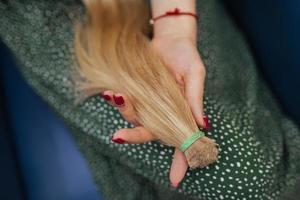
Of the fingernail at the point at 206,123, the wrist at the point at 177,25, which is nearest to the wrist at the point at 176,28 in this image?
the wrist at the point at 177,25

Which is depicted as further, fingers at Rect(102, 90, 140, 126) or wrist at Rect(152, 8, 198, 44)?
wrist at Rect(152, 8, 198, 44)

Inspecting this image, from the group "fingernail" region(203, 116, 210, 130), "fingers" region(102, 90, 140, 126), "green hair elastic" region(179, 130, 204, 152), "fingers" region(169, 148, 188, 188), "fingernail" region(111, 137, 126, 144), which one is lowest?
"fingers" region(169, 148, 188, 188)

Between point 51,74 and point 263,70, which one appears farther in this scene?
point 263,70

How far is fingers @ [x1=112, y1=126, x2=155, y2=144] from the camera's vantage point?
0.63 m

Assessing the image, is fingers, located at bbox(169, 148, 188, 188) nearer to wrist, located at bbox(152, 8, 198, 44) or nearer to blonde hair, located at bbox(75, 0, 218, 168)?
blonde hair, located at bbox(75, 0, 218, 168)

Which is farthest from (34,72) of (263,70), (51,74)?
(263,70)

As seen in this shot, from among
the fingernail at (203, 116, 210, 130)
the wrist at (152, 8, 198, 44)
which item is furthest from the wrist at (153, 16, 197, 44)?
the fingernail at (203, 116, 210, 130)

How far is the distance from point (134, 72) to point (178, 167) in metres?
0.14

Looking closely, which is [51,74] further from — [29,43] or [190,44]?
[190,44]

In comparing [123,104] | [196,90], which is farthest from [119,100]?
[196,90]

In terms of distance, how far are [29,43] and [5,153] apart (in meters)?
0.17

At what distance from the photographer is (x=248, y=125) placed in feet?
2.33

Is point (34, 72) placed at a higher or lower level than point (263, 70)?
higher

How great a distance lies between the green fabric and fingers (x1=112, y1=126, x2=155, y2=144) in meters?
0.03
